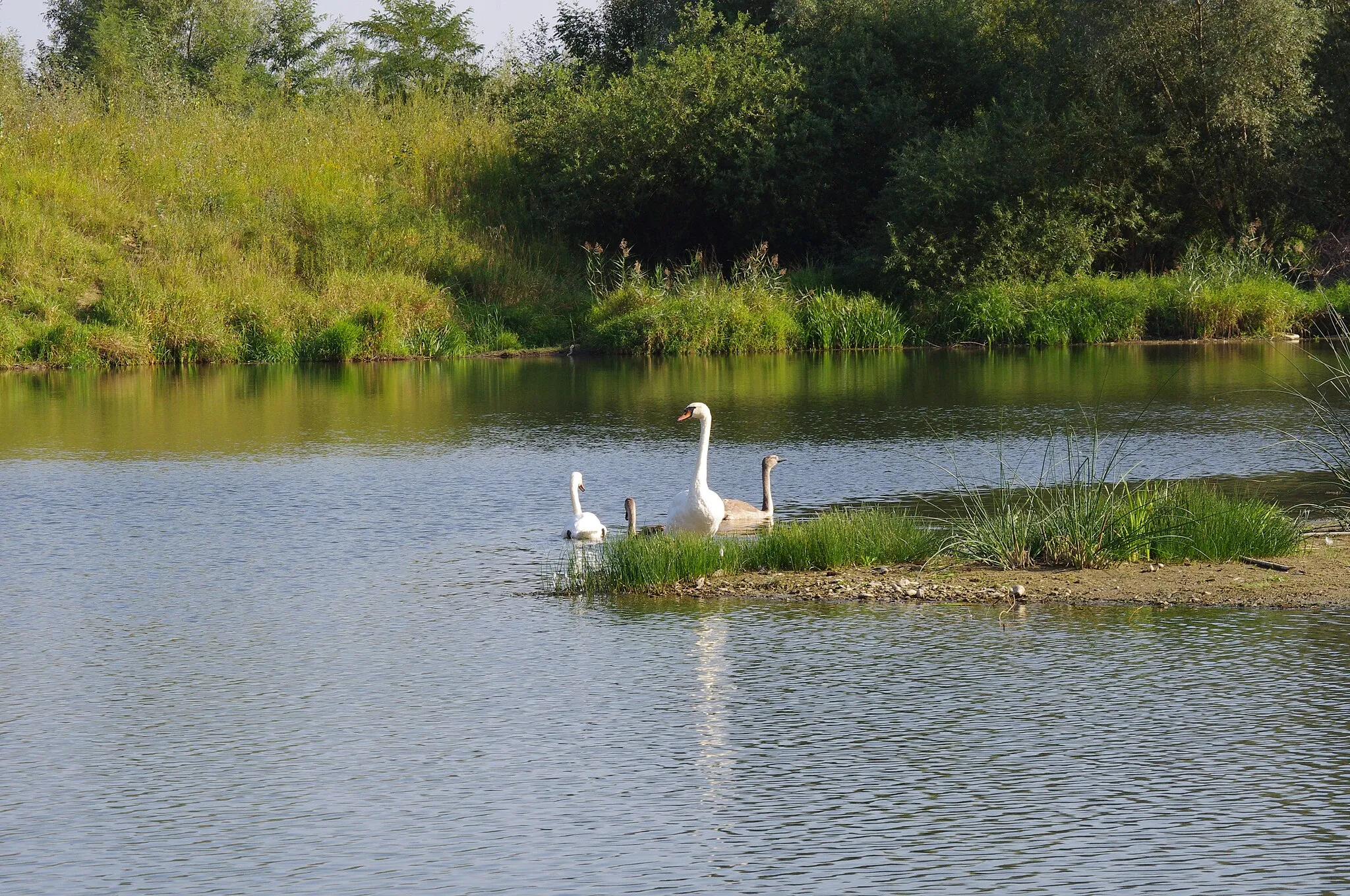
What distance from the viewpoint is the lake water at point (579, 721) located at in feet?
20.2

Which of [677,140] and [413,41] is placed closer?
[677,140]

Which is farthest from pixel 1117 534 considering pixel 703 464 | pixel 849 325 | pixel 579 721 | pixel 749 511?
pixel 849 325

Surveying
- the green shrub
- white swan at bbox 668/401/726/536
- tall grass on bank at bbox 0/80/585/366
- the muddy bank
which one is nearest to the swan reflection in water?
the muddy bank

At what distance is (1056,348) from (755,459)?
63.2 ft

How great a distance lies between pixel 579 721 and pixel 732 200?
34420 mm

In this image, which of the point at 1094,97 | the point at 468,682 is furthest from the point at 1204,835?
the point at 1094,97

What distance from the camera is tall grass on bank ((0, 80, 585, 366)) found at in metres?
35.2

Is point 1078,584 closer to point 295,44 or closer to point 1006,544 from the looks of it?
point 1006,544

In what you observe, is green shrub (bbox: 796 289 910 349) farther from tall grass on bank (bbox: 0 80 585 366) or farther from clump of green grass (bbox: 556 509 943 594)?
clump of green grass (bbox: 556 509 943 594)

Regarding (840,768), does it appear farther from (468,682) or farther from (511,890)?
(468,682)

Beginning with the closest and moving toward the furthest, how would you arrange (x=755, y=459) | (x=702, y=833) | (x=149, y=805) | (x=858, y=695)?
1. (x=702, y=833)
2. (x=149, y=805)
3. (x=858, y=695)
4. (x=755, y=459)

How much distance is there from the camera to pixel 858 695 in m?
8.40

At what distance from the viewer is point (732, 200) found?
4153 cm

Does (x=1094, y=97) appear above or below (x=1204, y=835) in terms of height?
above
